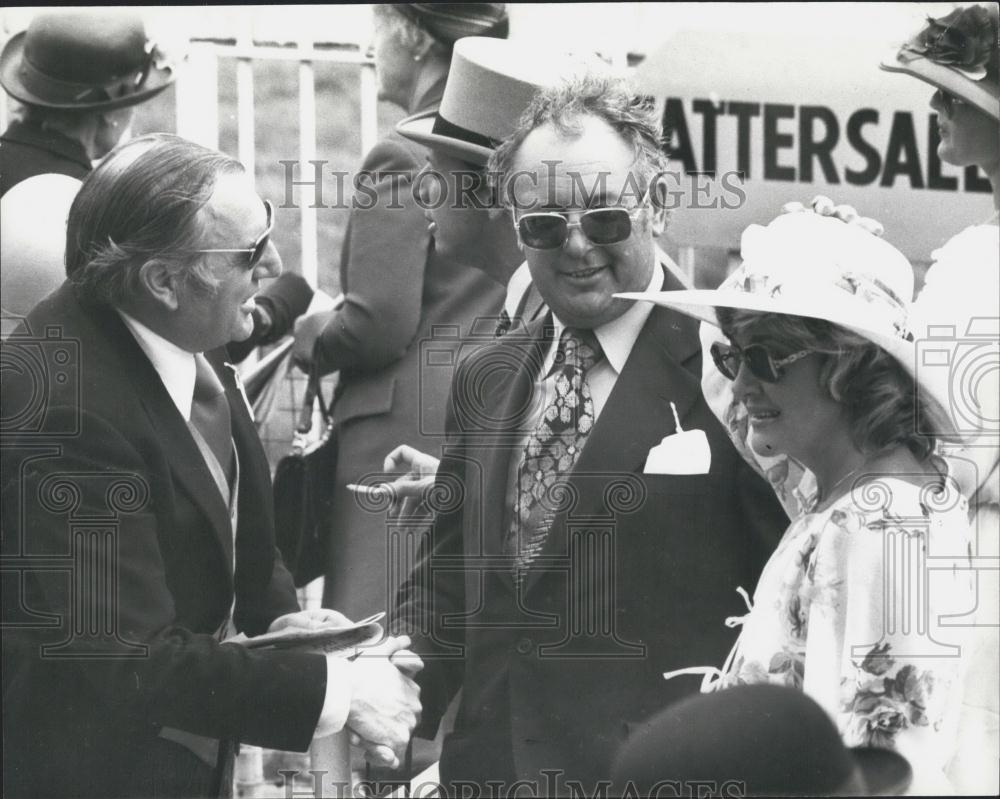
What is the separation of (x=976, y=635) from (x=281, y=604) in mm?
1616

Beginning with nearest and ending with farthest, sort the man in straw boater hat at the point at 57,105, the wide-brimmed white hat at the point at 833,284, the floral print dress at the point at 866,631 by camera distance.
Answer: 1. the floral print dress at the point at 866,631
2. the wide-brimmed white hat at the point at 833,284
3. the man in straw boater hat at the point at 57,105

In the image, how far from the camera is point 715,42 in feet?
13.1

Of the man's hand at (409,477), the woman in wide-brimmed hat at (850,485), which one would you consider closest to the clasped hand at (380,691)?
the man's hand at (409,477)

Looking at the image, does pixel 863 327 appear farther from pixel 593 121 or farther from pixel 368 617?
pixel 368 617

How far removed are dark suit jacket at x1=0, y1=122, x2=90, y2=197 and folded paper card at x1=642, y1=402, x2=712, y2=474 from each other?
1520 millimetres

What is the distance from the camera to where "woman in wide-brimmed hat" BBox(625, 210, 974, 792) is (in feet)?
10.2

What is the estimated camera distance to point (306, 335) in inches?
160

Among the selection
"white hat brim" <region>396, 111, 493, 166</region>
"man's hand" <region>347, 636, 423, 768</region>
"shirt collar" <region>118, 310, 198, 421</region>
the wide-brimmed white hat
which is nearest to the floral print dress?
the wide-brimmed white hat

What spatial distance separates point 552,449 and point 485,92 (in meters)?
0.83

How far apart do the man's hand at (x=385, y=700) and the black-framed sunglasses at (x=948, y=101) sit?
5.90 feet

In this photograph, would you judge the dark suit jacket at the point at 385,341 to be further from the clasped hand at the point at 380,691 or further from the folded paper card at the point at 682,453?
the folded paper card at the point at 682,453

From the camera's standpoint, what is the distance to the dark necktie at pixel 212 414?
12.6ft

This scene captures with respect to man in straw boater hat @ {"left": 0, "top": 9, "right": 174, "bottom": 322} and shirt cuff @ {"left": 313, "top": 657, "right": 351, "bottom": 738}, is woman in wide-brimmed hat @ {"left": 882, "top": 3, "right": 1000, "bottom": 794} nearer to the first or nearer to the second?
shirt cuff @ {"left": 313, "top": 657, "right": 351, "bottom": 738}

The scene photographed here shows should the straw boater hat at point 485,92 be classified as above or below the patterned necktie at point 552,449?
above
